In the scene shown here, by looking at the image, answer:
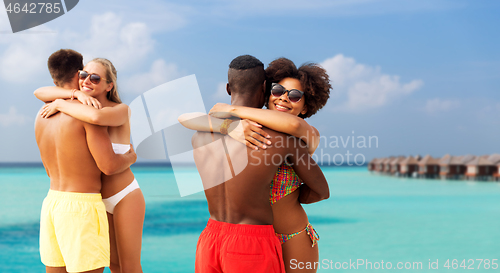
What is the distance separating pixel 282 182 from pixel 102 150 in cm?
172

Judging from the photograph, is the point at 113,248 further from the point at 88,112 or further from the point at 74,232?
the point at 88,112

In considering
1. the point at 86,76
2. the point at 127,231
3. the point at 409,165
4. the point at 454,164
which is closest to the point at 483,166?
the point at 454,164

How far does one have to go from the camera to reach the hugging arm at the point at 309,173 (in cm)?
287

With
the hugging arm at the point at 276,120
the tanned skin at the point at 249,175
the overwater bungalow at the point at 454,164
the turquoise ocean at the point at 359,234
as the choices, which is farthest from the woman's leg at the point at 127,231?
the overwater bungalow at the point at 454,164

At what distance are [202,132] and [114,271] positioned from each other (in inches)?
85.9

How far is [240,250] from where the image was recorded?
2711mm

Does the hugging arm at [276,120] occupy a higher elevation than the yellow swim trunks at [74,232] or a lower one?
higher

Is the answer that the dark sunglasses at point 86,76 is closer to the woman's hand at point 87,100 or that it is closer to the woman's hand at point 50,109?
the woman's hand at point 87,100

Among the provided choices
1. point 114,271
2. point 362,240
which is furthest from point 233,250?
point 362,240

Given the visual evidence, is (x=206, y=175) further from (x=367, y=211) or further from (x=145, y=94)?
(x=367, y=211)

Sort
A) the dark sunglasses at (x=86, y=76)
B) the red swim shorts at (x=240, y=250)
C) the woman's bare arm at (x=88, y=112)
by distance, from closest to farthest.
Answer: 1. the red swim shorts at (x=240, y=250)
2. the woman's bare arm at (x=88, y=112)
3. the dark sunglasses at (x=86, y=76)

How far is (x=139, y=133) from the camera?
408 centimetres

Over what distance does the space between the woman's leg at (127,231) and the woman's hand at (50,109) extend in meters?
1.05

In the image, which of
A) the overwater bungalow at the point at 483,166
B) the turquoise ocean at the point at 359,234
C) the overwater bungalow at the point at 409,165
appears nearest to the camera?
the turquoise ocean at the point at 359,234
